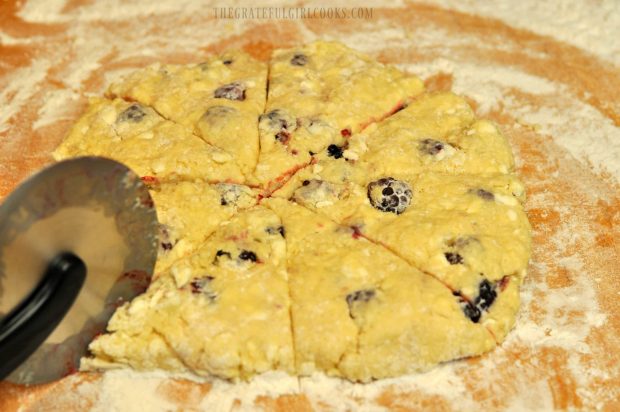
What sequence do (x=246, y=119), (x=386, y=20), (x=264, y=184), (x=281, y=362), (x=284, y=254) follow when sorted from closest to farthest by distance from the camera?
(x=281, y=362) < (x=284, y=254) < (x=264, y=184) < (x=246, y=119) < (x=386, y=20)

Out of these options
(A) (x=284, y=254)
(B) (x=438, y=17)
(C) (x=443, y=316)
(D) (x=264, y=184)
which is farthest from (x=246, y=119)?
(B) (x=438, y=17)

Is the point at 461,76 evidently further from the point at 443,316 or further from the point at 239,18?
the point at 443,316

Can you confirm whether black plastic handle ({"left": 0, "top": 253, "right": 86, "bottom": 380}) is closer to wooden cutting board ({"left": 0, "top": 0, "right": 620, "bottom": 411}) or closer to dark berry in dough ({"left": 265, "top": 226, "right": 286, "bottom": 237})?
wooden cutting board ({"left": 0, "top": 0, "right": 620, "bottom": 411})

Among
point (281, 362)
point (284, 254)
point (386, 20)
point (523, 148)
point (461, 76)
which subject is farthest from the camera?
point (386, 20)

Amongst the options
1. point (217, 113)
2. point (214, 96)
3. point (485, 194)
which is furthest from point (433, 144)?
point (214, 96)

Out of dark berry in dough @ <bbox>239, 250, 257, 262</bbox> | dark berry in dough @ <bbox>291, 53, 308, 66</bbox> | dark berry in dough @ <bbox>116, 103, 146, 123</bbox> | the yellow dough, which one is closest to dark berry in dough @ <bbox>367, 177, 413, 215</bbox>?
the yellow dough

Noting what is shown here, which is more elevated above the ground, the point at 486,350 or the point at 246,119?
the point at 246,119

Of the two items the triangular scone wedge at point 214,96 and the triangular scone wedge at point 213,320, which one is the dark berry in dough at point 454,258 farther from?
the triangular scone wedge at point 214,96
